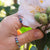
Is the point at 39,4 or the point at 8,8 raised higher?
the point at 39,4

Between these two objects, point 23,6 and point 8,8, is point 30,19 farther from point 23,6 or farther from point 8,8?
point 8,8

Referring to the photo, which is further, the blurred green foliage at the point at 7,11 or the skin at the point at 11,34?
the blurred green foliage at the point at 7,11

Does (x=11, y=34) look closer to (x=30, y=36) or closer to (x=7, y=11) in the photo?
(x=30, y=36)

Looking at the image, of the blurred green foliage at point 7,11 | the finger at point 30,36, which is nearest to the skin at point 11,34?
the finger at point 30,36

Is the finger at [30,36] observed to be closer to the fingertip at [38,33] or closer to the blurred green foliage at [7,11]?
the fingertip at [38,33]

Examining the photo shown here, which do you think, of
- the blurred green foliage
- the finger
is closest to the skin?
the finger

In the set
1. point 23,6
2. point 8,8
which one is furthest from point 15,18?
point 8,8

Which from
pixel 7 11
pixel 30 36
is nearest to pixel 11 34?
pixel 30 36

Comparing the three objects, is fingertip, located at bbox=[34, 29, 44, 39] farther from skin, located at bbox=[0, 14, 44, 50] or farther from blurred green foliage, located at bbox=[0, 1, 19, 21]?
blurred green foliage, located at bbox=[0, 1, 19, 21]
